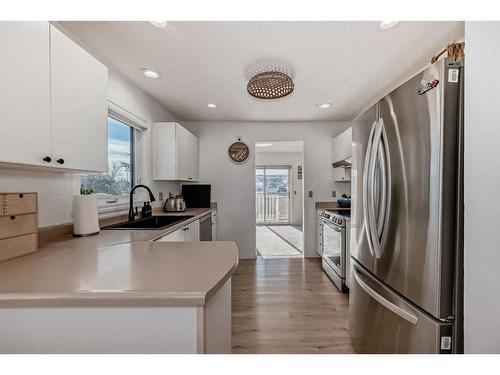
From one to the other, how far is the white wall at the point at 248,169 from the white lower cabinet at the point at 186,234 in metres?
1.26

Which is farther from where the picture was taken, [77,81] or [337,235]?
[337,235]

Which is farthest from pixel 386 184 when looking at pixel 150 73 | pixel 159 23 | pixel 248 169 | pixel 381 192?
pixel 248 169

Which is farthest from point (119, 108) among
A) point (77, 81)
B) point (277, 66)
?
point (277, 66)

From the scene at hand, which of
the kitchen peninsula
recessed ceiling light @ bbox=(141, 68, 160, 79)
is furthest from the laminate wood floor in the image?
recessed ceiling light @ bbox=(141, 68, 160, 79)

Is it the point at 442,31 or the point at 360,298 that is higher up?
the point at 442,31

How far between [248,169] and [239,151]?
343 mm

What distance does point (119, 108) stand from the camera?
88.0 inches

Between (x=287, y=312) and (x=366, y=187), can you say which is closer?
(x=366, y=187)

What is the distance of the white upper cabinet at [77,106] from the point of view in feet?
3.72

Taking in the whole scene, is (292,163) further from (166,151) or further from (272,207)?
(166,151)

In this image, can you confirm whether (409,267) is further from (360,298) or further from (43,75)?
(43,75)

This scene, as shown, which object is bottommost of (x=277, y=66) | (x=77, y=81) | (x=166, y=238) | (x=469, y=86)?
(x=166, y=238)

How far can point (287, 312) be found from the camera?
87.2 inches
